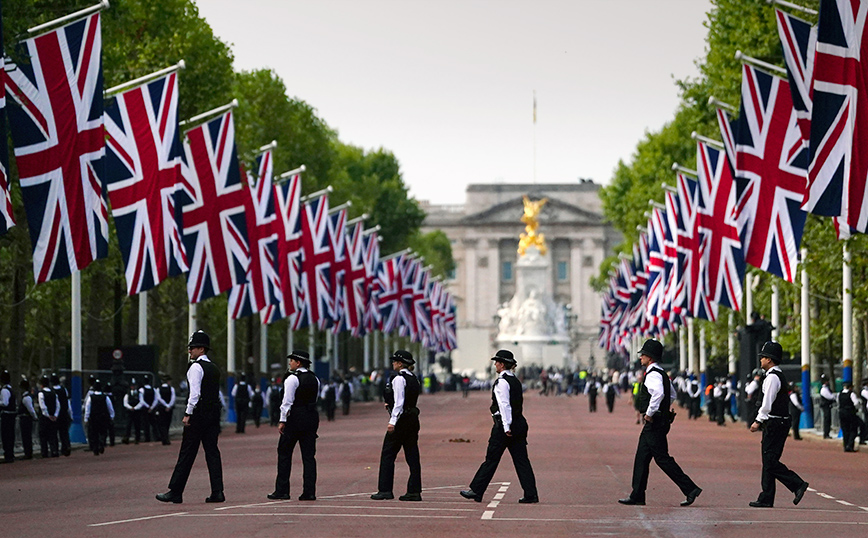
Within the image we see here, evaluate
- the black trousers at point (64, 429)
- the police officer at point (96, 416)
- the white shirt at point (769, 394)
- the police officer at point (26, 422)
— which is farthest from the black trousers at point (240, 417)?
the white shirt at point (769, 394)

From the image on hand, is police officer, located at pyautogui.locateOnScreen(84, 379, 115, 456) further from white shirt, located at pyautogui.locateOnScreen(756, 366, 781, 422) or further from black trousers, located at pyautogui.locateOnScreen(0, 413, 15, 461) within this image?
white shirt, located at pyautogui.locateOnScreen(756, 366, 781, 422)

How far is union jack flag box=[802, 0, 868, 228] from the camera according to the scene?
2302 centimetres

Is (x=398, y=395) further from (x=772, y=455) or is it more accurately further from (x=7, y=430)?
(x=7, y=430)

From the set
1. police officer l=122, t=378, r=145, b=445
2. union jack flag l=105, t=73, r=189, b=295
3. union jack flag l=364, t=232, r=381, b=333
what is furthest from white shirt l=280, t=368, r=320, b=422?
union jack flag l=364, t=232, r=381, b=333

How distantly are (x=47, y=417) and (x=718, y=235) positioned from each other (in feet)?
52.6

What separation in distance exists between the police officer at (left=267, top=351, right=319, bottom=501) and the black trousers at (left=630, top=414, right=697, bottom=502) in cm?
372

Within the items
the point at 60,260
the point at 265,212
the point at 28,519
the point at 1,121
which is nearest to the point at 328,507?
the point at 28,519

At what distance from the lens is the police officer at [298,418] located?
19406 mm

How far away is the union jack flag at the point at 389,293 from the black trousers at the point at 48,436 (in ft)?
139

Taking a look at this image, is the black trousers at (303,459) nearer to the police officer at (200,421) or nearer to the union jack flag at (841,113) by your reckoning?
the police officer at (200,421)

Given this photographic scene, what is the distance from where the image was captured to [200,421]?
61.4 feet

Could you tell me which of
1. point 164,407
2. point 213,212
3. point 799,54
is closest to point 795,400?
point 213,212

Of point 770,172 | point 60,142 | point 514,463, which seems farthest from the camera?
point 770,172

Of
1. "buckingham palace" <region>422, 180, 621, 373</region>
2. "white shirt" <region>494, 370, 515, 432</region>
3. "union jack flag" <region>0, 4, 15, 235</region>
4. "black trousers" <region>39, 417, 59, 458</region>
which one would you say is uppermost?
"buckingham palace" <region>422, 180, 621, 373</region>
